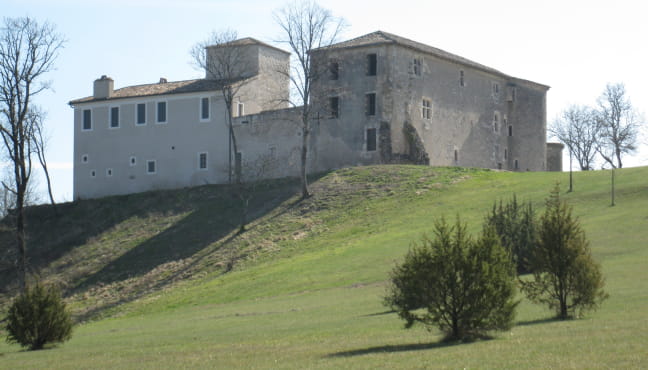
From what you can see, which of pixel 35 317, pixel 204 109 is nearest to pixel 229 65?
pixel 204 109

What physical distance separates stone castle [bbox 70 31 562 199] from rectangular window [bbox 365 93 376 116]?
0.08m

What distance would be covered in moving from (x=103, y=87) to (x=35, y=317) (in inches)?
1984

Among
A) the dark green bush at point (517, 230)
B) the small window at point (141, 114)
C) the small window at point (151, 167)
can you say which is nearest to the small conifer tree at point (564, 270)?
the dark green bush at point (517, 230)

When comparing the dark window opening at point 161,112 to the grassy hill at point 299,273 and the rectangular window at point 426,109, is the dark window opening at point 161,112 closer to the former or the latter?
the grassy hill at point 299,273

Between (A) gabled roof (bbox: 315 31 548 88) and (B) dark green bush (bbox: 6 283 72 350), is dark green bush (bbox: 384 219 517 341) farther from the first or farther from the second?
(A) gabled roof (bbox: 315 31 548 88)

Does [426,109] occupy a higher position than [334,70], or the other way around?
[334,70]

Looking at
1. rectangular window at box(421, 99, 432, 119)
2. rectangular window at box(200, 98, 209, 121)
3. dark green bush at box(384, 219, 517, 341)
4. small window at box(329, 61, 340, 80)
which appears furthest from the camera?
rectangular window at box(200, 98, 209, 121)

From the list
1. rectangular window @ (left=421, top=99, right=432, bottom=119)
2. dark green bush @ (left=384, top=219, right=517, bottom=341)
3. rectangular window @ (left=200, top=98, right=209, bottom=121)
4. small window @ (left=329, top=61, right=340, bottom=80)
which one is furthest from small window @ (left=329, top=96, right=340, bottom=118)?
dark green bush @ (left=384, top=219, right=517, bottom=341)

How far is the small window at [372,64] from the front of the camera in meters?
63.8

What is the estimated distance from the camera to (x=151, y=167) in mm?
70125

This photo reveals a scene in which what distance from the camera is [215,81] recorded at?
6919 cm

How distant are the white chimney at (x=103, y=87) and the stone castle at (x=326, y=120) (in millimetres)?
88

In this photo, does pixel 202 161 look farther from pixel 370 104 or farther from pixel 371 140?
pixel 370 104

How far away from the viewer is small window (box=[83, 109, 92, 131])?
7420cm
